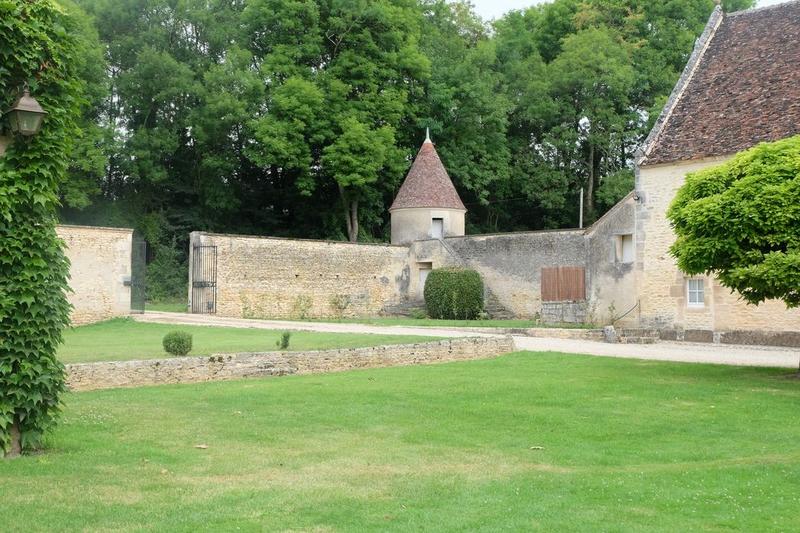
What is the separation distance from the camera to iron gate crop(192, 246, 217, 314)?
2822cm

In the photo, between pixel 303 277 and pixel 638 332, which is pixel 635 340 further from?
pixel 303 277

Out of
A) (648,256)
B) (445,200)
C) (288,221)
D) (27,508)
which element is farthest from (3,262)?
(288,221)

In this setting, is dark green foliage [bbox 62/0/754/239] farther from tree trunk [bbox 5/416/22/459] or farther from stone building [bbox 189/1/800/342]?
tree trunk [bbox 5/416/22/459]

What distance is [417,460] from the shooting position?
7.70m

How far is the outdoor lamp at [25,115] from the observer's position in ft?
24.7

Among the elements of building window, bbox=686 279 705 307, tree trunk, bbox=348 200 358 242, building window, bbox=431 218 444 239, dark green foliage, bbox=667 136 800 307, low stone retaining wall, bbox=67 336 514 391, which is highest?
tree trunk, bbox=348 200 358 242

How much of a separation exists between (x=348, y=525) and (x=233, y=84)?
34820 millimetres

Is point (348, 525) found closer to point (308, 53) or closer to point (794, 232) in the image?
point (794, 232)

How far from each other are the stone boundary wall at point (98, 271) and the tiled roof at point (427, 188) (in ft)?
44.9

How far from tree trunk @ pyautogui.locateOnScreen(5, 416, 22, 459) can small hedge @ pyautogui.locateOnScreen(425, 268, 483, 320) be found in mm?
23855

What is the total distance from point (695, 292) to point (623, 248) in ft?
13.9

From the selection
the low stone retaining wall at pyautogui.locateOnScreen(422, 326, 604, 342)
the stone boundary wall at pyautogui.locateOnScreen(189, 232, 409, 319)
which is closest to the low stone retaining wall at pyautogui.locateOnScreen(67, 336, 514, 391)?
the low stone retaining wall at pyautogui.locateOnScreen(422, 326, 604, 342)

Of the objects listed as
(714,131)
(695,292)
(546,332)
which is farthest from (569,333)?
(714,131)

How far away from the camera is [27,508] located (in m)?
5.90
